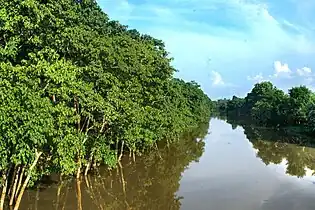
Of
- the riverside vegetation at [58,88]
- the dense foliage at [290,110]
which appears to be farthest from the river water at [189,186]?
the dense foliage at [290,110]

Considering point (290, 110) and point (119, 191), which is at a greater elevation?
point (290, 110)

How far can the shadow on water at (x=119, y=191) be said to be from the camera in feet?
59.1

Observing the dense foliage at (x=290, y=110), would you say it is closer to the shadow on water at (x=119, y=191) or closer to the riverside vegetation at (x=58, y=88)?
the shadow on water at (x=119, y=191)

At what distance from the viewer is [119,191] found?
20.9 m

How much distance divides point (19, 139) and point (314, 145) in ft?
133

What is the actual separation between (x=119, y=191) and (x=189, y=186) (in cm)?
438

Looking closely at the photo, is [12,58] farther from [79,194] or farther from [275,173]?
[275,173]

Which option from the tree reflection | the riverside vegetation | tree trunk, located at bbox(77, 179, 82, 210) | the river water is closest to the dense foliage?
the tree reflection

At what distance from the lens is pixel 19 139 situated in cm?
1189

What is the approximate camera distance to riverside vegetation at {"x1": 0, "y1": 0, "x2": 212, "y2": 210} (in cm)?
1204

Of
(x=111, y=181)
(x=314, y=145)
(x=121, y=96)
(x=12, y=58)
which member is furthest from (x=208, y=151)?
(x=12, y=58)

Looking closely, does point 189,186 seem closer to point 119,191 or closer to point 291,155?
point 119,191

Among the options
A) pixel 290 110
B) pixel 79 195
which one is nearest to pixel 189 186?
pixel 79 195

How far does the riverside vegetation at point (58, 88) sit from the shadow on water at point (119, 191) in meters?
1.12
